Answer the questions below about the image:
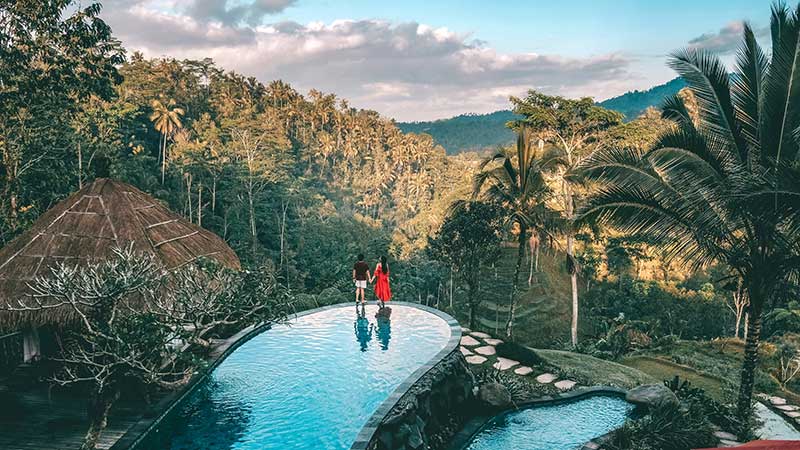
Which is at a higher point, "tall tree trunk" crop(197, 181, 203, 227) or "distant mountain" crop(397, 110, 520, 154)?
"distant mountain" crop(397, 110, 520, 154)

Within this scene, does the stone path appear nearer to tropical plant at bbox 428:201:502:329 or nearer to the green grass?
tropical plant at bbox 428:201:502:329

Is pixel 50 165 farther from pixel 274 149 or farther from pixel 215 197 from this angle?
pixel 274 149

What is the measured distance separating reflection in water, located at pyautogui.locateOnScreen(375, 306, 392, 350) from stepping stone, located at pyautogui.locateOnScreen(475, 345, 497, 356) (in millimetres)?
2393

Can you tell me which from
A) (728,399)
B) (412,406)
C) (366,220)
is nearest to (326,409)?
(412,406)

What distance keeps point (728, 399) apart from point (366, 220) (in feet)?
152

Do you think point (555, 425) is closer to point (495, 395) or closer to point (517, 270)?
point (495, 395)

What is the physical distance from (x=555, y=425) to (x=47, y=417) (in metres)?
8.92

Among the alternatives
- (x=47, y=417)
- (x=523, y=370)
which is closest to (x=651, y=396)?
(x=523, y=370)

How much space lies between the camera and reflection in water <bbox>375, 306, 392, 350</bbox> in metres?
12.8

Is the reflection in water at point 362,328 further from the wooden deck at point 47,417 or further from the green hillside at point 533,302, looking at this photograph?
the green hillside at point 533,302

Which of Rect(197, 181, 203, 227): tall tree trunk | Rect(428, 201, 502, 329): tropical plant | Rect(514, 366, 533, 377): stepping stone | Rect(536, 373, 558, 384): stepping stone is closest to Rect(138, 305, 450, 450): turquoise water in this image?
Rect(514, 366, 533, 377): stepping stone

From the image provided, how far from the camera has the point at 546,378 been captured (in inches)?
514

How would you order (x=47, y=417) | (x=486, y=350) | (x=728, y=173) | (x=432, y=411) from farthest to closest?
(x=486, y=350) < (x=432, y=411) < (x=728, y=173) < (x=47, y=417)

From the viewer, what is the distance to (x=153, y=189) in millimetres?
37344
